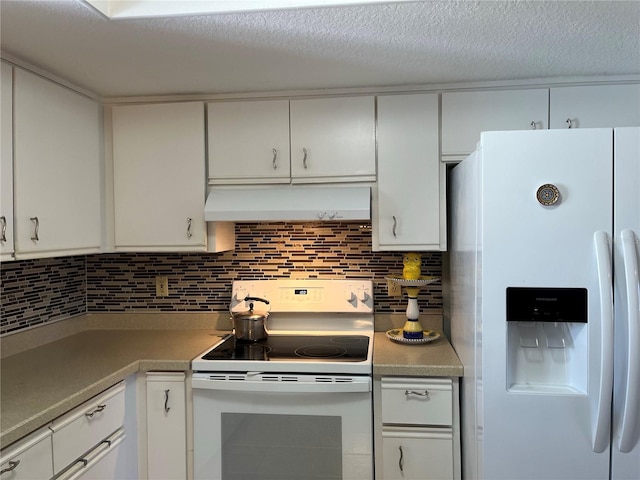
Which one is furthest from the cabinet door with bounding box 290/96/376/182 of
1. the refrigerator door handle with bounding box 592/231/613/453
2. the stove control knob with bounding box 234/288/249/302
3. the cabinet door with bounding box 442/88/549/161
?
the refrigerator door handle with bounding box 592/231/613/453

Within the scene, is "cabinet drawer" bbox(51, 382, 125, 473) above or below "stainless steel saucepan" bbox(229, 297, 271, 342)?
below

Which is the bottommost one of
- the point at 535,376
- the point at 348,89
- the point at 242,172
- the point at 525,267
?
the point at 535,376

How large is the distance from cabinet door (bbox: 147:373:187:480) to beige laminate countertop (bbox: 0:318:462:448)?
74mm

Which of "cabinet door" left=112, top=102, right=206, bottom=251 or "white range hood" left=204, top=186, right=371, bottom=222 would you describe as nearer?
"white range hood" left=204, top=186, right=371, bottom=222

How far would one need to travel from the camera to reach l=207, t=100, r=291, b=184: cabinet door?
2354mm

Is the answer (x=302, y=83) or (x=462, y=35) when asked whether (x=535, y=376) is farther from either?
(x=302, y=83)

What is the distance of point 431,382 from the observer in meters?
2.02

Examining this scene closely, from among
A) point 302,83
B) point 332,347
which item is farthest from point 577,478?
point 302,83

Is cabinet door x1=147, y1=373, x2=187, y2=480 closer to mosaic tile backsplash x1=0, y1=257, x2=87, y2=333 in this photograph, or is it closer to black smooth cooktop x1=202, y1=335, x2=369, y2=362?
black smooth cooktop x1=202, y1=335, x2=369, y2=362

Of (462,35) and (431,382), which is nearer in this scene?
(462,35)

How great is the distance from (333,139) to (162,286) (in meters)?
1.31

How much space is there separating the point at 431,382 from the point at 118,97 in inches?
79.4

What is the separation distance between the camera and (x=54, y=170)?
2.04 m

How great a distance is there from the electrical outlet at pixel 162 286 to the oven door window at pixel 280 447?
37.4 inches
